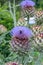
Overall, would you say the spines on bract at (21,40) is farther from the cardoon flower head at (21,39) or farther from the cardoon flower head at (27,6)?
the cardoon flower head at (27,6)

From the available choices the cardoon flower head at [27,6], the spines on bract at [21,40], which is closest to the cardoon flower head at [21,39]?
the spines on bract at [21,40]

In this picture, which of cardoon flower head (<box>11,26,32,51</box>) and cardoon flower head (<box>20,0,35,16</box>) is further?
cardoon flower head (<box>20,0,35,16</box>)

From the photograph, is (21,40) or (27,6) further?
(27,6)

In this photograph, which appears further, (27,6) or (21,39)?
(27,6)

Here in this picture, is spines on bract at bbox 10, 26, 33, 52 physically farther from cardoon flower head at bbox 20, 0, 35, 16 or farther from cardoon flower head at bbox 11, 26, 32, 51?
cardoon flower head at bbox 20, 0, 35, 16

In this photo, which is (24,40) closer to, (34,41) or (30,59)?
(34,41)

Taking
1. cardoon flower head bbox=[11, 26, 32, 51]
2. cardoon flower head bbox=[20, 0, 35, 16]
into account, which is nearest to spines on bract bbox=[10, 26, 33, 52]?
cardoon flower head bbox=[11, 26, 32, 51]

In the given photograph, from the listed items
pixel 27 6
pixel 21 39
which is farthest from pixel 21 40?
pixel 27 6

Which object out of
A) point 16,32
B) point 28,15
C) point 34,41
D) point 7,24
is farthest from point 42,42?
point 7,24

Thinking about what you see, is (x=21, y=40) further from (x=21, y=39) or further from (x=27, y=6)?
(x=27, y=6)

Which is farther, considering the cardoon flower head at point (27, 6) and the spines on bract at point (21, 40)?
the cardoon flower head at point (27, 6)

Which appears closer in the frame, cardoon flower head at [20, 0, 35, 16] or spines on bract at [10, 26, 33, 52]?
spines on bract at [10, 26, 33, 52]
